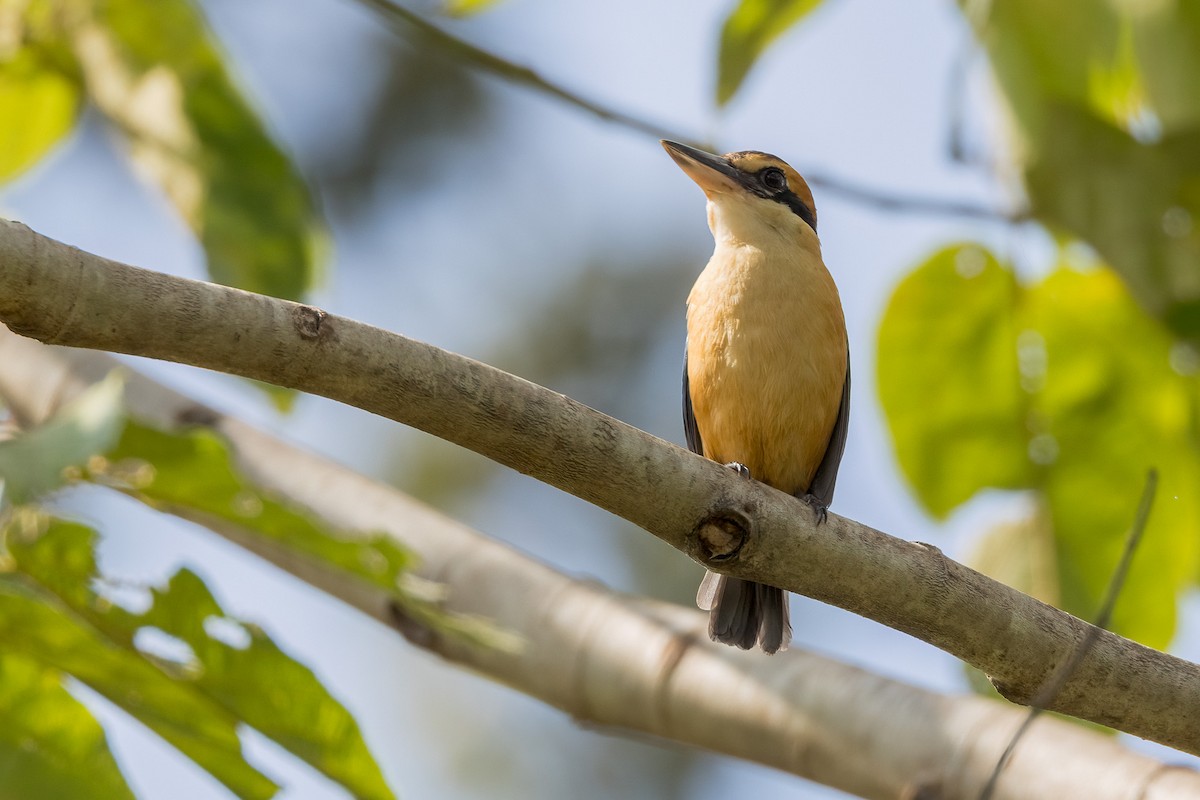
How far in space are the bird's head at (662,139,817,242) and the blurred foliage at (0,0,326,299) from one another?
5.89 feet

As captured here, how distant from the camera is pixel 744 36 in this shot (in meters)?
4.02

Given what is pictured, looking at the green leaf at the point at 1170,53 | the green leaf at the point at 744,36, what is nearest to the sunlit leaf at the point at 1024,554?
the green leaf at the point at 1170,53

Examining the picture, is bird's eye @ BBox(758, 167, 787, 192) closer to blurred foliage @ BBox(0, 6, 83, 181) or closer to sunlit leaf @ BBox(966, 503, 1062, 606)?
sunlit leaf @ BBox(966, 503, 1062, 606)

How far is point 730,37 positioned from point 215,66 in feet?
5.27

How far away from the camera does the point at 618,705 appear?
3729 mm

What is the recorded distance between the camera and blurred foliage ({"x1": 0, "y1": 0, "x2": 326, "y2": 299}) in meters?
4.00

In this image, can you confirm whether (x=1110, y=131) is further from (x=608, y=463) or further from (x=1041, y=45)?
(x=608, y=463)

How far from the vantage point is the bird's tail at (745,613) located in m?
4.26

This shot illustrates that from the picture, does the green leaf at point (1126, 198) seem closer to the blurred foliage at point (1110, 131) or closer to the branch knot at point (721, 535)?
the blurred foliage at point (1110, 131)

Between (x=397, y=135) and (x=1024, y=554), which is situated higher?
(x=397, y=135)

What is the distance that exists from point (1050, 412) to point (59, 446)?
3341mm

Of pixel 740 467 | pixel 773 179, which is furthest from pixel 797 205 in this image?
pixel 740 467

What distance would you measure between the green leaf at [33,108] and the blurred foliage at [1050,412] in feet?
9.28

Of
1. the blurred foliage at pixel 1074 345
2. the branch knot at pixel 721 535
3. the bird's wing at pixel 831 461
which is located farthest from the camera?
the bird's wing at pixel 831 461
